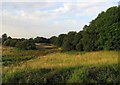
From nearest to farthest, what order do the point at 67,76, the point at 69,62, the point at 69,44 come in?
1. the point at 67,76
2. the point at 69,62
3. the point at 69,44

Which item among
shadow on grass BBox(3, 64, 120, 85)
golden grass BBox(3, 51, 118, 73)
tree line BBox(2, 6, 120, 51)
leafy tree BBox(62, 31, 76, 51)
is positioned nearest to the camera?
shadow on grass BBox(3, 64, 120, 85)

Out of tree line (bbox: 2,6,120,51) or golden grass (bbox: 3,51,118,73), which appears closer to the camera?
golden grass (bbox: 3,51,118,73)

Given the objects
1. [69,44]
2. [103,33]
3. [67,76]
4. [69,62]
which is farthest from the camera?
[69,44]

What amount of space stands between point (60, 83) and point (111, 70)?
2.43 metres

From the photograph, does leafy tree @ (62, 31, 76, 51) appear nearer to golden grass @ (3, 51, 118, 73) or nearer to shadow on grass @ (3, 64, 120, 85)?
golden grass @ (3, 51, 118, 73)

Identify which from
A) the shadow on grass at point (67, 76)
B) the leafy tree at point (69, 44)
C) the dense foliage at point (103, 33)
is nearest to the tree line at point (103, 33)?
the dense foliage at point (103, 33)

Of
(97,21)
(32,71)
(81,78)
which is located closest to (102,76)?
(81,78)

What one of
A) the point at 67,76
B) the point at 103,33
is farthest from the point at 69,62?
the point at 103,33

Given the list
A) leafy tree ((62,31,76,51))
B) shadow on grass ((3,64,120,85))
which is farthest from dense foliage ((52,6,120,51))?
shadow on grass ((3,64,120,85))

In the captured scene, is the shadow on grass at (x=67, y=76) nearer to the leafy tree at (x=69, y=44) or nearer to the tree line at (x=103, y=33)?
the tree line at (x=103, y=33)

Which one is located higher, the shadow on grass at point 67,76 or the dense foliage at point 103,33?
the dense foliage at point 103,33

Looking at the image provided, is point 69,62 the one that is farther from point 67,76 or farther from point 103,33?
point 103,33

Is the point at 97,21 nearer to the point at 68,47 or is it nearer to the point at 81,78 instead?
the point at 68,47

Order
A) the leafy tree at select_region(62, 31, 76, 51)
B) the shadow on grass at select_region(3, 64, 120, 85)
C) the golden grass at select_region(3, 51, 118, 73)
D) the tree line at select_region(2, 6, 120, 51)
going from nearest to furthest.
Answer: the shadow on grass at select_region(3, 64, 120, 85), the golden grass at select_region(3, 51, 118, 73), the tree line at select_region(2, 6, 120, 51), the leafy tree at select_region(62, 31, 76, 51)
